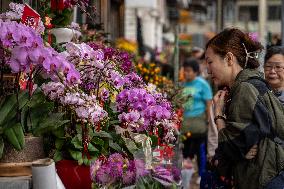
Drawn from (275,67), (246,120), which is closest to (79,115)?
(246,120)

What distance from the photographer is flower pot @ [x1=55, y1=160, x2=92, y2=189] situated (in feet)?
11.6

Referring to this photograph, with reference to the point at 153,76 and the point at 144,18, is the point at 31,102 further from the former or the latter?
the point at 144,18

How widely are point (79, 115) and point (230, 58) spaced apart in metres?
0.98

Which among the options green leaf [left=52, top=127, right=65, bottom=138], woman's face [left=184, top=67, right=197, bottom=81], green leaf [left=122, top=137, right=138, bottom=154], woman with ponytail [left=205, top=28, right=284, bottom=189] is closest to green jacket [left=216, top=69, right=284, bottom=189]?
woman with ponytail [left=205, top=28, right=284, bottom=189]

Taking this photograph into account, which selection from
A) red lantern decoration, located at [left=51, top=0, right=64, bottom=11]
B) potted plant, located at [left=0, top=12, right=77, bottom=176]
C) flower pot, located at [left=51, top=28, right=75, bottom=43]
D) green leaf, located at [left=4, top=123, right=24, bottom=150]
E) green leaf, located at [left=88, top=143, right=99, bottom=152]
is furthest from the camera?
flower pot, located at [left=51, top=28, right=75, bottom=43]

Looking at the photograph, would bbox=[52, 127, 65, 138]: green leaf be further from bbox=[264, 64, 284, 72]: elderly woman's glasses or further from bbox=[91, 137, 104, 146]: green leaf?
bbox=[264, 64, 284, 72]: elderly woman's glasses

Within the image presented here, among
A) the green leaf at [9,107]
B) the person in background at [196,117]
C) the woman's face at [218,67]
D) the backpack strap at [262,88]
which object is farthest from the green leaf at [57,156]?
the person in background at [196,117]

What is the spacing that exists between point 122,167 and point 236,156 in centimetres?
66

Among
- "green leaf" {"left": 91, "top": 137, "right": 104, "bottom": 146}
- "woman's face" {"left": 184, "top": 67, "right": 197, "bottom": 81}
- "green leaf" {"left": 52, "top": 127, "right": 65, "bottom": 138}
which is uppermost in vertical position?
"green leaf" {"left": 52, "top": 127, "right": 65, "bottom": 138}

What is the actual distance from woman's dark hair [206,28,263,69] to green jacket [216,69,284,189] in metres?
0.15

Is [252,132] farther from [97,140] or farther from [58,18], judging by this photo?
[58,18]

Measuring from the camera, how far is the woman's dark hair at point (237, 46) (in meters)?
3.82

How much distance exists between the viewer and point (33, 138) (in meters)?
3.45

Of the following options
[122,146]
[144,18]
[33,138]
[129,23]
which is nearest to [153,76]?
[122,146]
